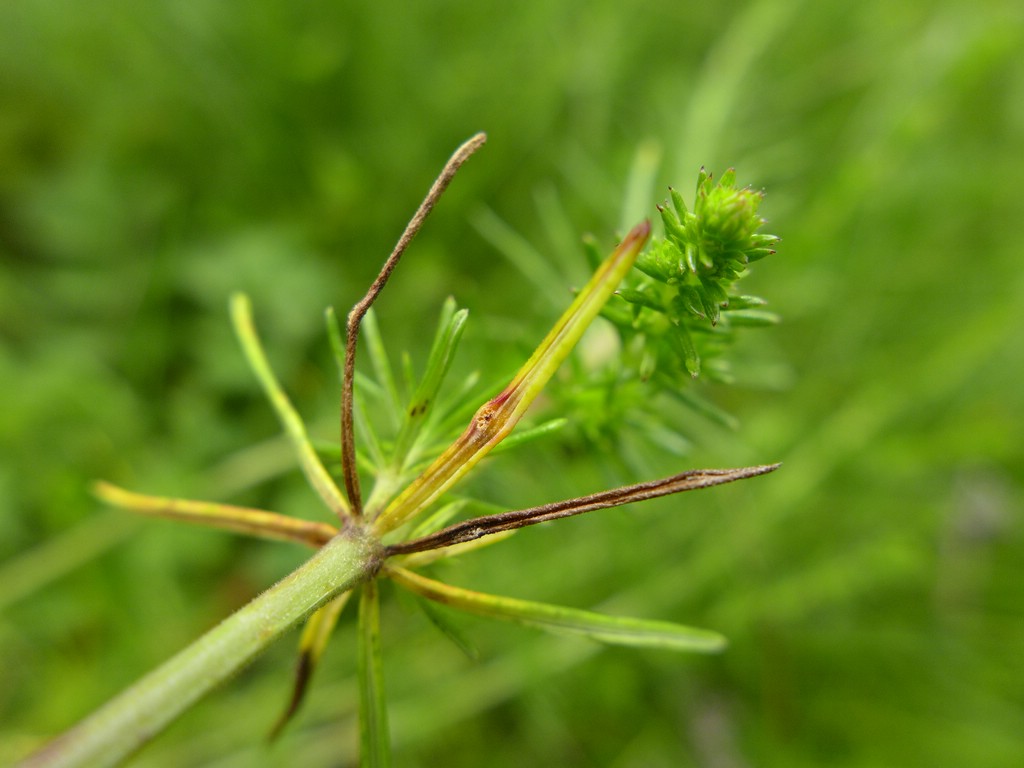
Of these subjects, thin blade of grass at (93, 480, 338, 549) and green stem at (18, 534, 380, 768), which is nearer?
green stem at (18, 534, 380, 768)

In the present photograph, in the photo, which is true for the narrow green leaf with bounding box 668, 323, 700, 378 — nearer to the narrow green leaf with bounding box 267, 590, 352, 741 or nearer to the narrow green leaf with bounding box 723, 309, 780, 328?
the narrow green leaf with bounding box 723, 309, 780, 328

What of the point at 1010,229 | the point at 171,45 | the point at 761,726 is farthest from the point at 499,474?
the point at 1010,229

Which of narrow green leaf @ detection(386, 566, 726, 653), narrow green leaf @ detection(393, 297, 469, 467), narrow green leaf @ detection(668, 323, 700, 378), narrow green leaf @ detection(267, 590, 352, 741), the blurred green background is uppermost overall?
the blurred green background

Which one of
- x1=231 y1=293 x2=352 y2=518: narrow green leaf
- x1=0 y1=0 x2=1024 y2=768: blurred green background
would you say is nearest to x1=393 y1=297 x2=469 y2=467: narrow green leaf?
x1=231 y1=293 x2=352 y2=518: narrow green leaf

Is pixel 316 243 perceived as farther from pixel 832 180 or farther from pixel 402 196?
pixel 832 180

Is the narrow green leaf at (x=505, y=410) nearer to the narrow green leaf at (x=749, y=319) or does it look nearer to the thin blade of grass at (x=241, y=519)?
the thin blade of grass at (x=241, y=519)

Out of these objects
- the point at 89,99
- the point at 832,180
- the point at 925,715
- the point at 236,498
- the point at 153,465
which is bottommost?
the point at 925,715
